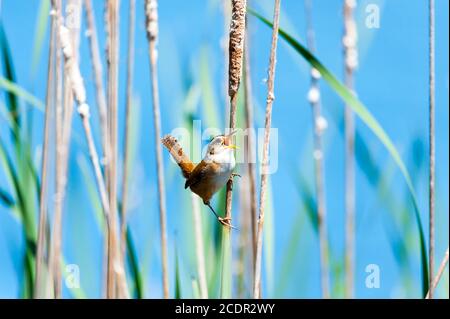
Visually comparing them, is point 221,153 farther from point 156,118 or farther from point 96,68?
point 96,68

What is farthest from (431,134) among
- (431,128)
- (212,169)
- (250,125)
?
(212,169)

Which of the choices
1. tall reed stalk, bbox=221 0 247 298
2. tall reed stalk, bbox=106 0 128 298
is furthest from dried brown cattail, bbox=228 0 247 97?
tall reed stalk, bbox=106 0 128 298

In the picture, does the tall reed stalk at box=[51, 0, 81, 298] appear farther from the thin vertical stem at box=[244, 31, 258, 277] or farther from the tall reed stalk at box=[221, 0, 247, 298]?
the tall reed stalk at box=[221, 0, 247, 298]

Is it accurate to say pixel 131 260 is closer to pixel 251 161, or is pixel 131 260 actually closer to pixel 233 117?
pixel 251 161

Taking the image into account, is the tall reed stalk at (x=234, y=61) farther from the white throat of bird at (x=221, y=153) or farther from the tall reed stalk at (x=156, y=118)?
the tall reed stalk at (x=156, y=118)
